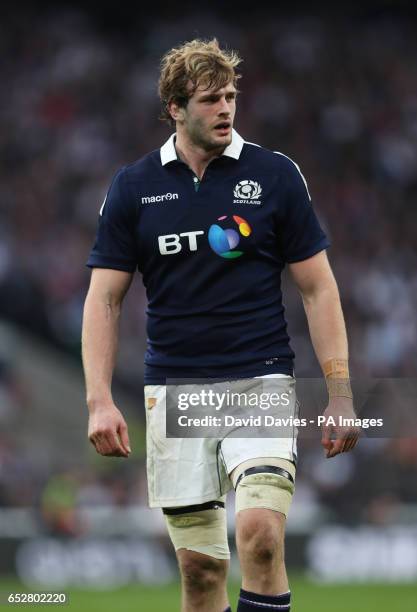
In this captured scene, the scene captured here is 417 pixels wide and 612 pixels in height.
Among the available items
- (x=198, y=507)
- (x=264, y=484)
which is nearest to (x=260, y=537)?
(x=264, y=484)

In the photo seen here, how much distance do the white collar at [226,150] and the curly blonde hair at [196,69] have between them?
0.72 ft

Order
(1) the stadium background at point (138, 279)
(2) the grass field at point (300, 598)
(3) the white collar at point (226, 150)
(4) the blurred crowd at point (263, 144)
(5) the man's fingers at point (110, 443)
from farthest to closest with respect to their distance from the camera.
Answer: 1. (4) the blurred crowd at point (263, 144)
2. (1) the stadium background at point (138, 279)
3. (2) the grass field at point (300, 598)
4. (3) the white collar at point (226, 150)
5. (5) the man's fingers at point (110, 443)

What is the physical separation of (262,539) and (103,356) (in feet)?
3.62

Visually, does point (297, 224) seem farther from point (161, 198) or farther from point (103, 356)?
point (103, 356)

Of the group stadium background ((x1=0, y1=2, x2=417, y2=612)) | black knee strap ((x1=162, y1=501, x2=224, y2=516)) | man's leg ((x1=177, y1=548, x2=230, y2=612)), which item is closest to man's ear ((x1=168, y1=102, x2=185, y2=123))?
black knee strap ((x1=162, y1=501, x2=224, y2=516))

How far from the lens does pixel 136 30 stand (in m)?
23.2

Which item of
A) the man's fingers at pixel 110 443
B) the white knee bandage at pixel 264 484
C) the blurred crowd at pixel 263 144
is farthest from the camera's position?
the blurred crowd at pixel 263 144

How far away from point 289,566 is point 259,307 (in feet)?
29.3

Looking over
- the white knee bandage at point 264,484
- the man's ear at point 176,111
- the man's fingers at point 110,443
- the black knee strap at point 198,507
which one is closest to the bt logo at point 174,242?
the man's ear at point 176,111

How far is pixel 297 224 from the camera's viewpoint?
5879 mm

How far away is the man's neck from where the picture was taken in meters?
5.98

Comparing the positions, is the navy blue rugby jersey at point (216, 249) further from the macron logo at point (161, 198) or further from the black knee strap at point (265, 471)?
the black knee strap at point (265, 471)

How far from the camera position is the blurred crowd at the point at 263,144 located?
54.6 feet

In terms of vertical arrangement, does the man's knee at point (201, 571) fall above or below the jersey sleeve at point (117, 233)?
below
